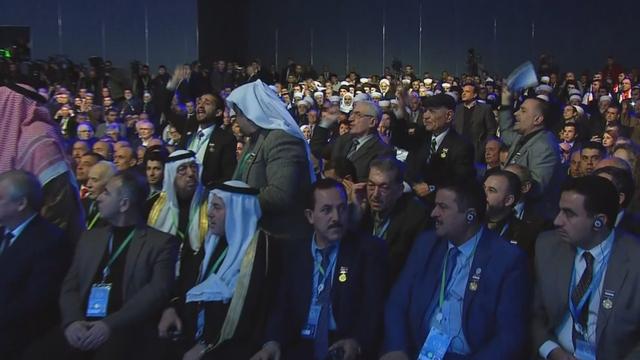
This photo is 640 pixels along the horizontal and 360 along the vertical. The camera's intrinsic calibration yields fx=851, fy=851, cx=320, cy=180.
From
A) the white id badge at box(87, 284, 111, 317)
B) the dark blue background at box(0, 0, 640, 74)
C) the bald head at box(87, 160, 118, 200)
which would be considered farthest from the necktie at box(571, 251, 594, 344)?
the dark blue background at box(0, 0, 640, 74)

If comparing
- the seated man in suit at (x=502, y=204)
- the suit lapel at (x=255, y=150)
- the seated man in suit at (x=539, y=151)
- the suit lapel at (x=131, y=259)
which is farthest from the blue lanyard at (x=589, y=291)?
the seated man in suit at (x=539, y=151)

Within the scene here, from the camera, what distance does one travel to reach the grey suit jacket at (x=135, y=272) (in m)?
3.99

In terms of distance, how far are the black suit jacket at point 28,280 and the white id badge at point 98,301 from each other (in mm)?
212

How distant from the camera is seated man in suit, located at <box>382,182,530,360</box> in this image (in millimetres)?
3420

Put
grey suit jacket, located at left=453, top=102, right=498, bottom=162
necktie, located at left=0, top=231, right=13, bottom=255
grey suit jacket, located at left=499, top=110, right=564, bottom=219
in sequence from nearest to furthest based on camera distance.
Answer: necktie, located at left=0, top=231, right=13, bottom=255
grey suit jacket, located at left=499, top=110, right=564, bottom=219
grey suit jacket, located at left=453, top=102, right=498, bottom=162

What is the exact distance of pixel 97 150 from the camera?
729 cm

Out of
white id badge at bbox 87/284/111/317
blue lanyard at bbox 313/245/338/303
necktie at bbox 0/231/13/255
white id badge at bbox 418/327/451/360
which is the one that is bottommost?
white id badge at bbox 418/327/451/360

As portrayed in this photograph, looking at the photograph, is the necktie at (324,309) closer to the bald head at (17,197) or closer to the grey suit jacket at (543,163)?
the bald head at (17,197)

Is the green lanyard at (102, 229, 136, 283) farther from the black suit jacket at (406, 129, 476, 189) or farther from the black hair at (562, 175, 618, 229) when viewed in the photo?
the black suit jacket at (406, 129, 476, 189)

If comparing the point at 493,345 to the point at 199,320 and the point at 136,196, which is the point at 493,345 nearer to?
the point at 199,320

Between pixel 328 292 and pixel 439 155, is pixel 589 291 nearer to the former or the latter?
pixel 328 292

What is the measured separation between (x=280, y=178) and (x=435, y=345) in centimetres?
116

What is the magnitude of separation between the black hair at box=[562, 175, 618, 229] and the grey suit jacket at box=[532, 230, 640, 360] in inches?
4.4

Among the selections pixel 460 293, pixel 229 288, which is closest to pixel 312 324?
pixel 229 288
